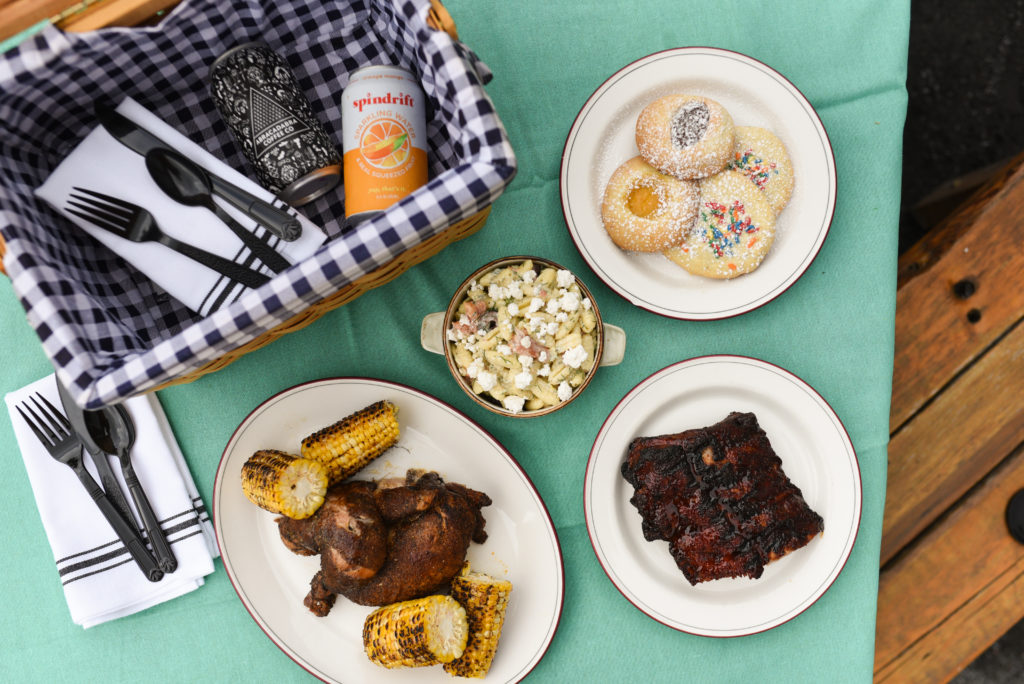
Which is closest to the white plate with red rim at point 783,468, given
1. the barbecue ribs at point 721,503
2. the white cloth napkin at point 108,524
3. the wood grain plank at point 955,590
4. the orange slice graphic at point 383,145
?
the barbecue ribs at point 721,503

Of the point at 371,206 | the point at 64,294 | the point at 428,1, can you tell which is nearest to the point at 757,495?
the point at 371,206

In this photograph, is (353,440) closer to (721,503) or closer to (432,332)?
(432,332)

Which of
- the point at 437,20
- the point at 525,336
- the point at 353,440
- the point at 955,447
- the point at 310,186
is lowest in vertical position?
the point at 955,447

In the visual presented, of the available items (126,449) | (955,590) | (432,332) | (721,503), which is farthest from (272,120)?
(955,590)

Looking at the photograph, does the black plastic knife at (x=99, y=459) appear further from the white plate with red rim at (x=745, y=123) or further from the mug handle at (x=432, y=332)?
the white plate with red rim at (x=745, y=123)

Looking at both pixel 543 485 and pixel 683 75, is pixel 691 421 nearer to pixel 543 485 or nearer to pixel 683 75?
pixel 543 485

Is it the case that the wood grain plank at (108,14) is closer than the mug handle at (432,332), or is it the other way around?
the wood grain plank at (108,14)
